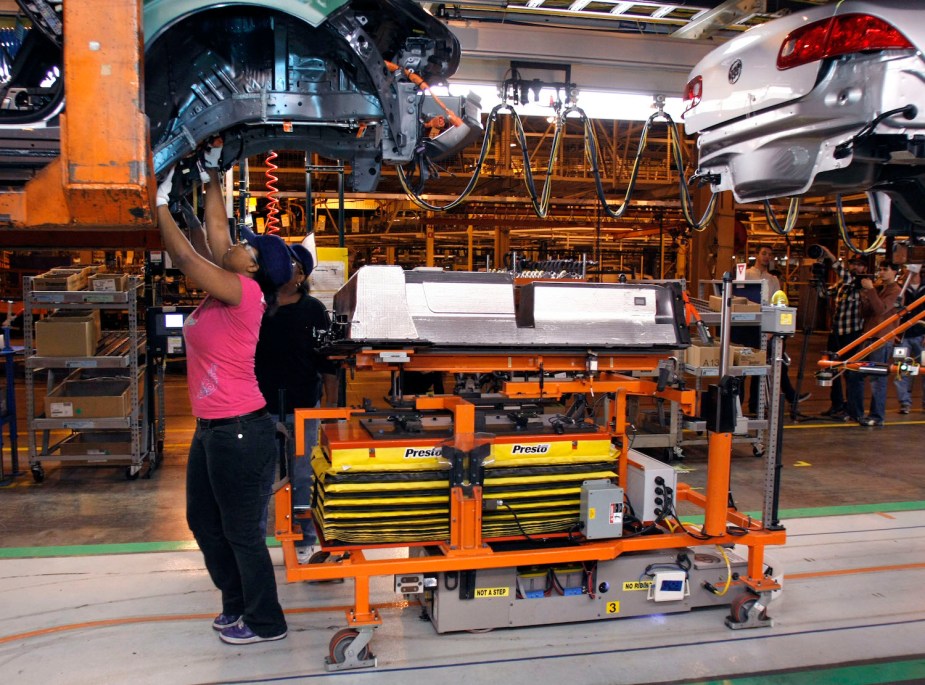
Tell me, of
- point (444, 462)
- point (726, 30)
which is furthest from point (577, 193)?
point (444, 462)

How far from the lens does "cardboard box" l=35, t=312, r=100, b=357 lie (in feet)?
19.2

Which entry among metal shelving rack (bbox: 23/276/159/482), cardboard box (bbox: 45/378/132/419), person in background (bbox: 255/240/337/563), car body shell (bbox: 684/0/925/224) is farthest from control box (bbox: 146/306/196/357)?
car body shell (bbox: 684/0/925/224)

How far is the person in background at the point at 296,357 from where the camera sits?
3.99m

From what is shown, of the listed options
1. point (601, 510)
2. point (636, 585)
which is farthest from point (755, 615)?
point (601, 510)

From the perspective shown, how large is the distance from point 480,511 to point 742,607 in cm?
138

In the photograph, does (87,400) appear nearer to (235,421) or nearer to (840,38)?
(235,421)

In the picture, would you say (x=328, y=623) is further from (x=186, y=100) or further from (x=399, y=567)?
(x=186, y=100)

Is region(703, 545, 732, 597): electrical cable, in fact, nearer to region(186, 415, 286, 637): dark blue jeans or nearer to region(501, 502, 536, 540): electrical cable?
region(501, 502, 536, 540): electrical cable

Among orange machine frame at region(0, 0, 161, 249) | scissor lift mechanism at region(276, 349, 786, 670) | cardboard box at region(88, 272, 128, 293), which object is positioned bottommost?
scissor lift mechanism at region(276, 349, 786, 670)

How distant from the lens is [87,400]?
5867 mm

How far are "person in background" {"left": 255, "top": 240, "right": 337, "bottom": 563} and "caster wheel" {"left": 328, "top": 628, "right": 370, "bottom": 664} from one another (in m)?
0.92

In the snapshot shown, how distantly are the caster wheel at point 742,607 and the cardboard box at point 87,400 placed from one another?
15.9 feet

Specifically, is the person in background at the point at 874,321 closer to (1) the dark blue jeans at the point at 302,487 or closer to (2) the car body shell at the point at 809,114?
(2) the car body shell at the point at 809,114

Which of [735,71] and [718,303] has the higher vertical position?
[735,71]
